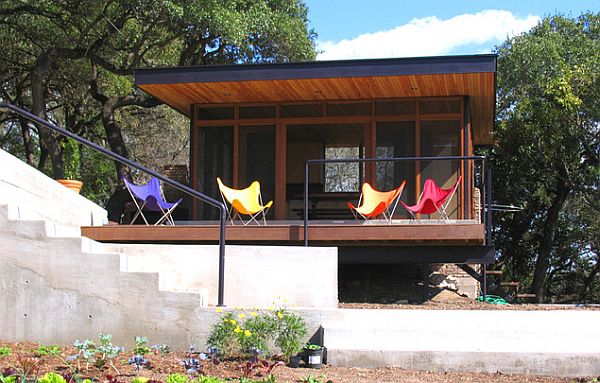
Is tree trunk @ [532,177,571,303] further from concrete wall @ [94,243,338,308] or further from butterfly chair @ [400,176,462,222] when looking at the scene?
concrete wall @ [94,243,338,308]

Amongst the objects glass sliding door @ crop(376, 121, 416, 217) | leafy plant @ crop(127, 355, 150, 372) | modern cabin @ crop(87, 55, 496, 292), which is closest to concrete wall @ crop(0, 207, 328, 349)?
leafy plant @ crop(127, 355, 150, 372)

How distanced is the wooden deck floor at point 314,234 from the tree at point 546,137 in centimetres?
902

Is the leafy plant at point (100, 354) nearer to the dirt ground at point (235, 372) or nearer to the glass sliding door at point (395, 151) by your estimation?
the dirt ground at point (235, 372)

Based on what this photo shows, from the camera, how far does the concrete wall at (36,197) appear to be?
765 centimetres

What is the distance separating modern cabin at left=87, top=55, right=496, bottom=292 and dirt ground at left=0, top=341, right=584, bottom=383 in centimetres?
377

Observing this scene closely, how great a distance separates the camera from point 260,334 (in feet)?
20.7

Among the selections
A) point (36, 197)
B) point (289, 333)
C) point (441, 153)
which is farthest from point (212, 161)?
point (289, 333)

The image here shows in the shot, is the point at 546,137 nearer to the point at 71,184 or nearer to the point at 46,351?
the point at 71,184

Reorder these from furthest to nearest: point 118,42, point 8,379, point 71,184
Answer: point 118,42 < point 71,184 < point 8,379

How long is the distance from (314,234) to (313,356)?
3.82m

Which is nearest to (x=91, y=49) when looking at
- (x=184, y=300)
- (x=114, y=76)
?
(x=114, y=76)

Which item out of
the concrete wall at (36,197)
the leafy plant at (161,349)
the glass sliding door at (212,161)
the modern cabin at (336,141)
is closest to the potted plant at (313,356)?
the leafy plant at (161,349)

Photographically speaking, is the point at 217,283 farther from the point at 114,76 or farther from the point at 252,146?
the point at 114,76

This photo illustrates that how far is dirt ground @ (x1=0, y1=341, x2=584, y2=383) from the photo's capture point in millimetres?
5293
